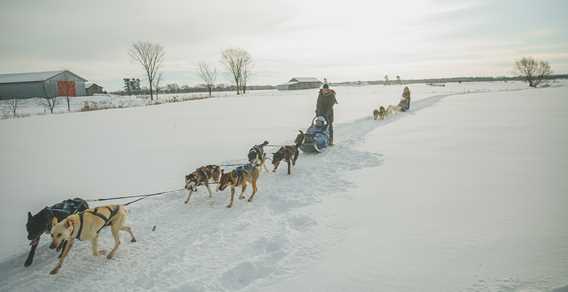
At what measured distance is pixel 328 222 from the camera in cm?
418

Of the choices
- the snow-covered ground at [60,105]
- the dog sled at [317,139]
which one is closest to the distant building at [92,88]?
the snow-covered ground at [60,105]

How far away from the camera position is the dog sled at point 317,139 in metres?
8.22

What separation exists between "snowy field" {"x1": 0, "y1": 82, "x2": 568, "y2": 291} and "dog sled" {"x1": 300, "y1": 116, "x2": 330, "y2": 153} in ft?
0.90

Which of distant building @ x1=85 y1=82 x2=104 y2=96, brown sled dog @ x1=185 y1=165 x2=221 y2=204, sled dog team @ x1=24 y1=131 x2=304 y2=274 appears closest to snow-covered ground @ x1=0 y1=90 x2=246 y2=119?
distant building @ x1=85 y1=82 x2=104 y2=96

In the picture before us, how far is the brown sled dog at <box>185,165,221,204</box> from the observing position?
4934 mm

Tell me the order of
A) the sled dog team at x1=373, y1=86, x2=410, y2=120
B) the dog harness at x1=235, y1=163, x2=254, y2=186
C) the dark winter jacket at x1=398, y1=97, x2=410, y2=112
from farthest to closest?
the dark winter jacket at x1=398, y1=97, x2=410, y2=112, the sled dog team at x1=373, y1=86, x2=410, y2=120, the dog harness at x1=235, y1=163, x2=254, y2=186

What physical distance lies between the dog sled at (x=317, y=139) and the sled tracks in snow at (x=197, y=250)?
2.83 m

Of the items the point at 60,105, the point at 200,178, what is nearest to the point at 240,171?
the point at 200,178

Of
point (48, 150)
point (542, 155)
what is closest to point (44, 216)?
point (48, 150)

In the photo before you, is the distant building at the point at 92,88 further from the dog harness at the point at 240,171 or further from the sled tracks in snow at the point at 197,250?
the dog harness at the point at 240,171

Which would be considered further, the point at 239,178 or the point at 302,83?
the point at 302,83

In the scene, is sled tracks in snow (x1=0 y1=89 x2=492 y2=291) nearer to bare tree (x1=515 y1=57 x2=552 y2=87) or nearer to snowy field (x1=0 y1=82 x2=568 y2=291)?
snowy field (x1=0 y1=82 x2=568 y2=291)

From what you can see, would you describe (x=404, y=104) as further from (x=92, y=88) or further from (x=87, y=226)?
(x=92, y=88)

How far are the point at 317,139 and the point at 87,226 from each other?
6.09 m
